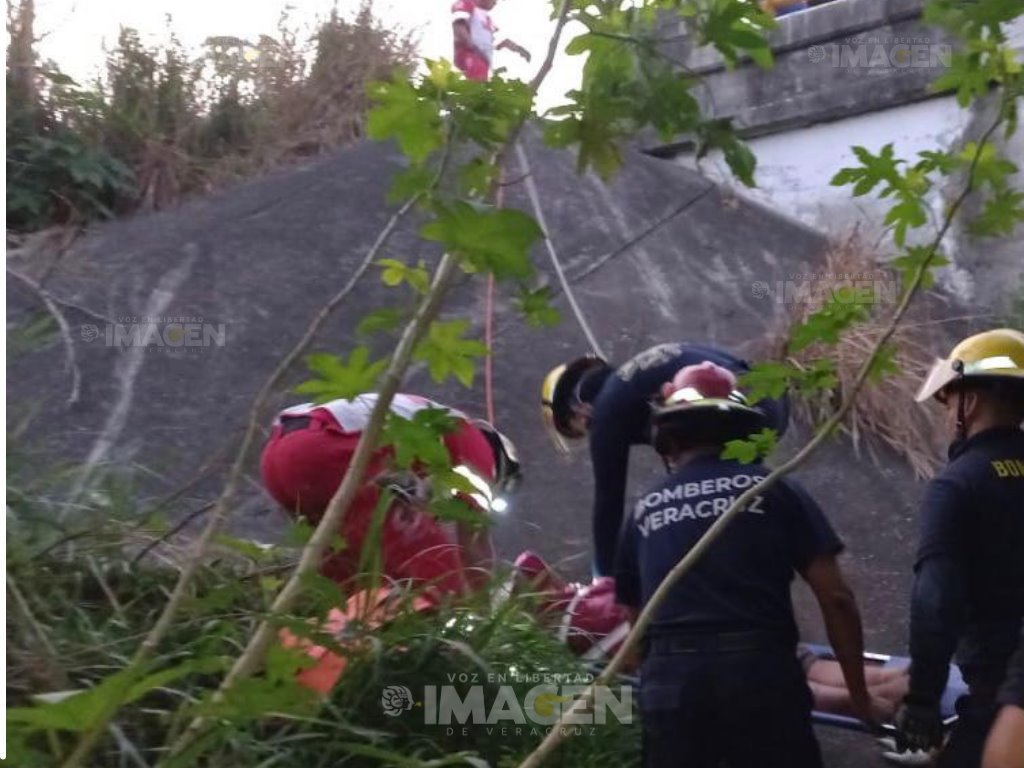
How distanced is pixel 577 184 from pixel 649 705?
7.09 meters

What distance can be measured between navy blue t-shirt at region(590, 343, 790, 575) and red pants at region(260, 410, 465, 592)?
37.7 inches

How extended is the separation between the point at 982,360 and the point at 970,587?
1.82 ft

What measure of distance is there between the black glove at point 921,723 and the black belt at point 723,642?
31 cm

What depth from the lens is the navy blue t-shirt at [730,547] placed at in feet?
11.0

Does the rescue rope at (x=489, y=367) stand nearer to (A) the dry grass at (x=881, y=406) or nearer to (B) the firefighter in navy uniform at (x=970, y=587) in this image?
(A) the dry grass at (x=881, y=406)

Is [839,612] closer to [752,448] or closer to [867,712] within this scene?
[867,712]

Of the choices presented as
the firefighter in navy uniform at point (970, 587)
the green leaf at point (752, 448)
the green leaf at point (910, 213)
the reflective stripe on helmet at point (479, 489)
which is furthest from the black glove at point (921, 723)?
the green leaf at point (910, 213)

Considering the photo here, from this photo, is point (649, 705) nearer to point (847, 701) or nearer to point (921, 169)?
point (847, 701)

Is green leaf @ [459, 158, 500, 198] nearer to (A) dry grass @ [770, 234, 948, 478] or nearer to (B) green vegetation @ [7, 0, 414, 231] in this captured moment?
(A) dry grass @ [770, 234, 948, 478]

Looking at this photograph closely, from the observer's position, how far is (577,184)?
33.4 ft

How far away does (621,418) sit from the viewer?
471 cm
